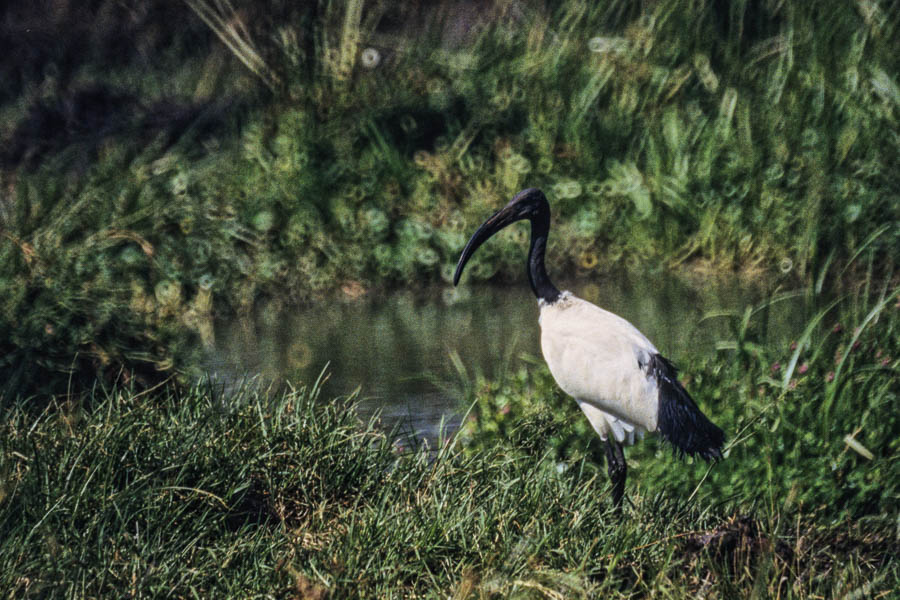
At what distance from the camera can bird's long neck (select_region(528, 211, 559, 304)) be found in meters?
5.07

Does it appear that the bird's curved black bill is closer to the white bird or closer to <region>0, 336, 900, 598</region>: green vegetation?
the white bird

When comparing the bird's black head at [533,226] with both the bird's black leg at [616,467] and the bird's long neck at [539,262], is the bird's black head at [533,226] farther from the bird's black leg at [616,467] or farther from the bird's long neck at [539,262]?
the bird's black leg at [616,467]

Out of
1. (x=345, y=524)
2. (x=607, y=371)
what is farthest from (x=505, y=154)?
(x=345, y=524)

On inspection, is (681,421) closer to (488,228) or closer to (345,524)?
(488,228)

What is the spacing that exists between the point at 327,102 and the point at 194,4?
3.25m

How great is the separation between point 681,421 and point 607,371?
381 millimetres

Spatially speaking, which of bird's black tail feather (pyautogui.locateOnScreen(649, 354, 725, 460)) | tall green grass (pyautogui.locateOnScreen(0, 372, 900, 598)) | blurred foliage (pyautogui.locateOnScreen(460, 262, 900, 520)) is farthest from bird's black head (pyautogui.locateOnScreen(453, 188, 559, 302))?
tall green grass (pyautogui.locateOnScreen(0, 372, 900, 598))

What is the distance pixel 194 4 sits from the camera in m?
12.0

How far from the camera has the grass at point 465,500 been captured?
Answer: 3389 millimetres

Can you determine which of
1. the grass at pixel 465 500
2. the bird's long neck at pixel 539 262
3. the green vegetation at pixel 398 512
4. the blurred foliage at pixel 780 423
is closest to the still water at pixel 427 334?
the blurred foliage at pixel 780 423

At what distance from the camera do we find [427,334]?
280 inches

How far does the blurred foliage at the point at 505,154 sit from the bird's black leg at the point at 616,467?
2.75 metres

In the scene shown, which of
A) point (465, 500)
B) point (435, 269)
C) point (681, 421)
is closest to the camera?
point (465, 500)

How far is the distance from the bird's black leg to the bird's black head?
676 mm
